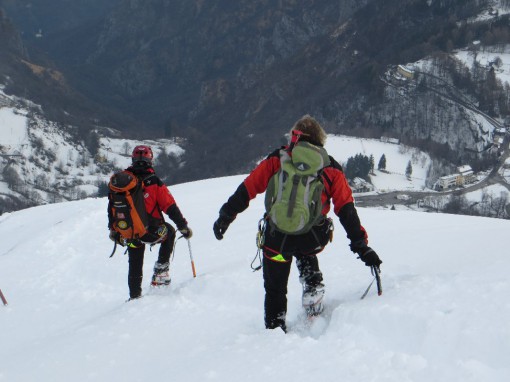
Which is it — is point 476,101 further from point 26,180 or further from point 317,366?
point 317,366

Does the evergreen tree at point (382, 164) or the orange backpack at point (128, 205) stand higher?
the orange backpack at point (128, 205)

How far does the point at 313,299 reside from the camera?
6082 millimetres

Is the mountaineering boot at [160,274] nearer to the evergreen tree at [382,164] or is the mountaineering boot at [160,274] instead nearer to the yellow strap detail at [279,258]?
the yellow strap detail at [279,258]

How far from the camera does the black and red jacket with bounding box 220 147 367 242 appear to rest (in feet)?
18.4

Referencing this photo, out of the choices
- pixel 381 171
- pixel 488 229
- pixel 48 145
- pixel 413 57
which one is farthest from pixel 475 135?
pixel 488 229

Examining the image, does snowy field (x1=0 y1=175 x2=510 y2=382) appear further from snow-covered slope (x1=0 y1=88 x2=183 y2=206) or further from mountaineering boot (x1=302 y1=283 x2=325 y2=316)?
snow-covered slope (x1=0 y1=88 x2=183 y2=206)

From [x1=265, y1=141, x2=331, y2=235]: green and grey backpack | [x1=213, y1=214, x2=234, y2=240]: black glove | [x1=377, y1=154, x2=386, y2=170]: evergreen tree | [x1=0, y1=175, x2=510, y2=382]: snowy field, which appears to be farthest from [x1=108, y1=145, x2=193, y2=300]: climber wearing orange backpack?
[x1=377, y1=154, x2=386, y2=170]: evergreen tree

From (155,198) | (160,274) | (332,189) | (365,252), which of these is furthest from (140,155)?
(365,252)

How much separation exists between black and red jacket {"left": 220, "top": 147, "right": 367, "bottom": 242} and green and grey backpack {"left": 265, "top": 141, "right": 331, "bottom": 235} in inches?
5.7

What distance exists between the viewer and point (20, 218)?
19.0 m

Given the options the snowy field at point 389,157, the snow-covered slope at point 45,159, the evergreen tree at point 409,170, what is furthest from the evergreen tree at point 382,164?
the snow-covered slope at point 45,159

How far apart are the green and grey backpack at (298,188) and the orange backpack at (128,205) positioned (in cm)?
258

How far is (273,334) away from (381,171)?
120 meters

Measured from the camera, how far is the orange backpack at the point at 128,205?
7.36 metres
